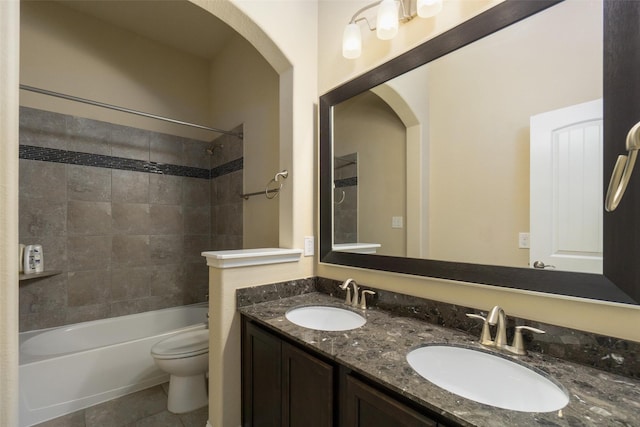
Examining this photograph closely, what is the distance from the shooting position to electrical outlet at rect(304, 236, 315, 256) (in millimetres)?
1754

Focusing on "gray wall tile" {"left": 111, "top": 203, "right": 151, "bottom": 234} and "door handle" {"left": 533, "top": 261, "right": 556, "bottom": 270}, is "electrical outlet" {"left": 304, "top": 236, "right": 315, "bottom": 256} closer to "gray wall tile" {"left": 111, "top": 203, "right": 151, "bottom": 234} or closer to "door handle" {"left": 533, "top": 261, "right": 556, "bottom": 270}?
"door handle" {"left": 533, "top": 261, "right": 556, "bottom": 270}

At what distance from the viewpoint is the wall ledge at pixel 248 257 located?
1.39 m

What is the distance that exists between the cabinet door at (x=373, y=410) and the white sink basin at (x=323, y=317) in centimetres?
45

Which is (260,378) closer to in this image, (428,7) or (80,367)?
(80,367)

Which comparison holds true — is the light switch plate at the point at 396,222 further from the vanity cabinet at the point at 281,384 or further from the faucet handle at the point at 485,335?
the vanity cabinet at the point at 281,384

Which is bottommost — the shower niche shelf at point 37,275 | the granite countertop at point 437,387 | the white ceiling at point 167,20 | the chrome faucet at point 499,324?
the granite countertop at point 437,387

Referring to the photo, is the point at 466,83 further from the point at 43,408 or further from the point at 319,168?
the point at 43,408

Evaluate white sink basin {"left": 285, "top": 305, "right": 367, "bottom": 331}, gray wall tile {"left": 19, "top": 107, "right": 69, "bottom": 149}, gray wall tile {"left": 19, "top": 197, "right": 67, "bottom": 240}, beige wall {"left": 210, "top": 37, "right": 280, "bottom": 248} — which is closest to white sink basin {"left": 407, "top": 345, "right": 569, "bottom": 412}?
→ white sink basin {"left": 285, "top": 305, "right": 367, "bottom": 331}

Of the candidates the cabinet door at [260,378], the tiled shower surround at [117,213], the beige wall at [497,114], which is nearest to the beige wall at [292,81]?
the cabinet door at [260,378]

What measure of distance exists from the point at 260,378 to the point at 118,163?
2424 mm

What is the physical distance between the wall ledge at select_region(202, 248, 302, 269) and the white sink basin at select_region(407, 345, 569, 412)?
878 mm

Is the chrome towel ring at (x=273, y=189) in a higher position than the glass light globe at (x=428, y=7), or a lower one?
lower

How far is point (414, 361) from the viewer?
0.92m

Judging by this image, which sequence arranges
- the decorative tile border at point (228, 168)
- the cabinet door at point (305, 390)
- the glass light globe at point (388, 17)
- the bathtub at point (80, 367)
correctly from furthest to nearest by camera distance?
the decorative tile border at point (228, 168)
the bathtub at point (80, 367)
the glass light globe at point (388, 17)
the cabinet door at point (305, 390)
